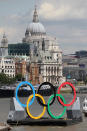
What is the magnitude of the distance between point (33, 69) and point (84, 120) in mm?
139058

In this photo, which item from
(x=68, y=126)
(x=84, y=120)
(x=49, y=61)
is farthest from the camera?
(x=49, y=61)

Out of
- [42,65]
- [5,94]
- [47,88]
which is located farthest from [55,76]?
[5,94]

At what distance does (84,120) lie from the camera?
53.0 metres

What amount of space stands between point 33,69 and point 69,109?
14179 centimetres

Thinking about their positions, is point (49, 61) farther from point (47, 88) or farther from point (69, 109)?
point (69, 109)

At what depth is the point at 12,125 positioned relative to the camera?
48656 mm

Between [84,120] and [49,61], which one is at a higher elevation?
[49,61]

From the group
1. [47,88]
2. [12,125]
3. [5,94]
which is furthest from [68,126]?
[47,88]

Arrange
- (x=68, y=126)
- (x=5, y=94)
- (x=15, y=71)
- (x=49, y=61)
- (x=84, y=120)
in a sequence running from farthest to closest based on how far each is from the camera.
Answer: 1. (x=49, y=61)
2. (x=15, y=71)
3. (x=5, y=94)
4. (x=84, y=120)
5. (x=68, y=126)

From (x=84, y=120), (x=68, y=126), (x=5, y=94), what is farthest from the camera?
(x=5, y=94)

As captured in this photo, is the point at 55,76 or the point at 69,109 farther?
the point at 55,76

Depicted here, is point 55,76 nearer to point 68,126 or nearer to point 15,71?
point 15,71

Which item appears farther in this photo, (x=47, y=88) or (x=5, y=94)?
(x=47, y=88)

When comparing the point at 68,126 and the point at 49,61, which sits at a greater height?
the point at 49,61
